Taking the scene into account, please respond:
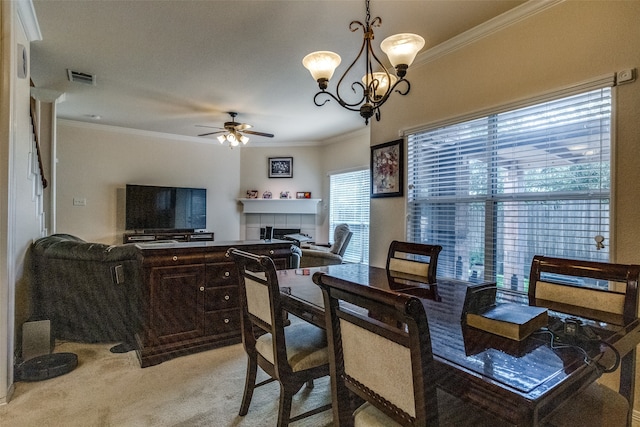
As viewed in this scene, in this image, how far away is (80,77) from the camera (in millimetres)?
3688

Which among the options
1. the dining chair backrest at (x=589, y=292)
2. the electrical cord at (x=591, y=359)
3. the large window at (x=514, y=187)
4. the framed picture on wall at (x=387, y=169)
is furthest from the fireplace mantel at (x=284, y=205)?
the electrical cord at (x=591, y=359)

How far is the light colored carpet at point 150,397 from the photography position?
6.19 feet

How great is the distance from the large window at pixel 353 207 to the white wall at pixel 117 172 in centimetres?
230

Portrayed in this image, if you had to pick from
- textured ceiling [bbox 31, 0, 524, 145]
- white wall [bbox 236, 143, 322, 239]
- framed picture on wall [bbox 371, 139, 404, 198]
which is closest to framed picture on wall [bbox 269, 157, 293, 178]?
white wall [bbox 236, 143, 322, 239]

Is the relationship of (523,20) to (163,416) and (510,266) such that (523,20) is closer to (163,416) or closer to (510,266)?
(510,266)

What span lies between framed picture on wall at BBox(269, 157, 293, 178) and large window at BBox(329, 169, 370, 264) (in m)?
1.01

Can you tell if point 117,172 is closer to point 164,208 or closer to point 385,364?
point 164,208

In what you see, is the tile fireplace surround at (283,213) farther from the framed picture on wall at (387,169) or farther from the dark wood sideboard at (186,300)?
the dark wood sideboard at (186,300)

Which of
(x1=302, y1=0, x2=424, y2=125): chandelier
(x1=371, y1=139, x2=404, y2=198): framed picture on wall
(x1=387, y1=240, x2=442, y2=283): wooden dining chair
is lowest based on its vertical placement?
(x1=387, y1=240, x2=442, y2=283): wooden dining chair

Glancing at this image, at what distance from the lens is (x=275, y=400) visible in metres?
2.10

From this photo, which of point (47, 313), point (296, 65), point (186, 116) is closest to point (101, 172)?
point (186, 116)

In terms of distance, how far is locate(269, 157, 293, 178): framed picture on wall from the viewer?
282 inches

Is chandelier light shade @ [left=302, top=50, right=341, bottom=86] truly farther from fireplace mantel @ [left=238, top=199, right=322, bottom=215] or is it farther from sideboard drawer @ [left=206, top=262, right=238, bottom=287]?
fireplace mantel @ [left=238, top=199, right=322, bottom=215]

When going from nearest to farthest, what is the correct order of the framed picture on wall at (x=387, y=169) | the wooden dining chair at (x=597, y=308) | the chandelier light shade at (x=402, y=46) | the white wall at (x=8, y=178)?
the wooden dining chair at (x=597, y=308)
the chandelier light shade at (x=402, y=46)
the white wall at (x=8, y=178)
the framed picture on wall at (x=387, y=169)
